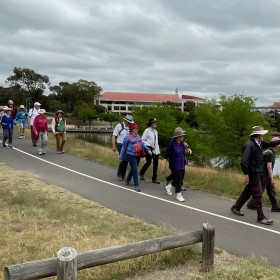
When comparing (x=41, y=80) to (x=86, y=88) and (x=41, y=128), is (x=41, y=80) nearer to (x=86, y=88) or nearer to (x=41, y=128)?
(x=86, y=88)

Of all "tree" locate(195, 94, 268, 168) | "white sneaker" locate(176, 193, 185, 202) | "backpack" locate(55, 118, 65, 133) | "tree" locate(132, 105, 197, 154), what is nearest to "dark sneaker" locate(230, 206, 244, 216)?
"white sneaker" locate(176, 193, 185, 202)

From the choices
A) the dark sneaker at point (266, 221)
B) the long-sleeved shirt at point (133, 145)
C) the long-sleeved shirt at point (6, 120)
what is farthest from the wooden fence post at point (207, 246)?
the long-sleeved shirt at point (6, 120)

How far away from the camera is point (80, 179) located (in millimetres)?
11242

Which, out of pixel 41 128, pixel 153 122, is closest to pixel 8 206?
pixel 153 122

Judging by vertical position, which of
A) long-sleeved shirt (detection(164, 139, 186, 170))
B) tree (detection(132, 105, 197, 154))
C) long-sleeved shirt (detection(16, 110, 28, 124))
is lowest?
tree (detection(132, 105, 197, 154))

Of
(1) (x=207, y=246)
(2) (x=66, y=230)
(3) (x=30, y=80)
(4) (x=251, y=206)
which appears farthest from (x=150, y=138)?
(3) (x=30, y=80)

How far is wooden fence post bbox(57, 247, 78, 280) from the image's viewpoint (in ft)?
Result: 12.7

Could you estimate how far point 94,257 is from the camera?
4.26 m

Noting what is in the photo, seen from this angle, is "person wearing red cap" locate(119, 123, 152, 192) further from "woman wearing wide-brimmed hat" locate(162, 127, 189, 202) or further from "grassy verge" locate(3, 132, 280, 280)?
"grassy verge" locate(3, 132, 280, 280)

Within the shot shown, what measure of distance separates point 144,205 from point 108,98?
5517 inches

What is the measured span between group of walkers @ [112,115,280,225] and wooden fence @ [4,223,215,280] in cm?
281

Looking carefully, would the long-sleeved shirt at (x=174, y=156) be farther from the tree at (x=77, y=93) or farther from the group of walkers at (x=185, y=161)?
the tree at (x=77, y=93)

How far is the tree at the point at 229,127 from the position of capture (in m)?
38.4

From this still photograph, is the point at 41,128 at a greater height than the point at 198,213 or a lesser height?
greater
